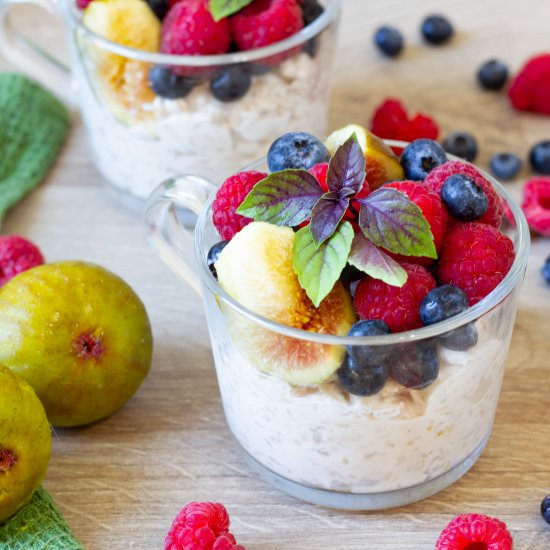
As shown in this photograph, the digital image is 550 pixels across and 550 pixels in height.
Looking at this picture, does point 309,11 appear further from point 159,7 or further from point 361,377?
point 361,377

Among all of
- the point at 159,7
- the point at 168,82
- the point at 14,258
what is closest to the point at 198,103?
the point at 168,82

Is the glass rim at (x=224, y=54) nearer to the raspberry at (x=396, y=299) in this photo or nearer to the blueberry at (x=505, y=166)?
the blueberry at (x=505, y=166)

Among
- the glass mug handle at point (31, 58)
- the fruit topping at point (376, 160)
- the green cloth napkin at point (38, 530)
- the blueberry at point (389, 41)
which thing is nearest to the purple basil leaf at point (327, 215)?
the fruit topping at point (376, 160)

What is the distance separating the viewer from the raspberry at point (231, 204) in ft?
3.77

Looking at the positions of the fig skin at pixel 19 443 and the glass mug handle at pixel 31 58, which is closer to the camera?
the fig skin at pixel 19 443

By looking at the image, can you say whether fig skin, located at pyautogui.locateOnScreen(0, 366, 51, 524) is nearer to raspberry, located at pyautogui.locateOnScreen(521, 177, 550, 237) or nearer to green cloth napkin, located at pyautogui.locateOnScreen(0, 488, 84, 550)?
green cloth napkin, located at pyautogui.locateOnScreen(0, 488, 84, 550)

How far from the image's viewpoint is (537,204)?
1592 mm

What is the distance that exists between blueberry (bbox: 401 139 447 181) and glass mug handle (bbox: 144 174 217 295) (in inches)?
9.4

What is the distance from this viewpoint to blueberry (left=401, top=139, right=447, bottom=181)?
1.21m

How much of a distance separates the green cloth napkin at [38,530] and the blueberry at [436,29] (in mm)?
1222

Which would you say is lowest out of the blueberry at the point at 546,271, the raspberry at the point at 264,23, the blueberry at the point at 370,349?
the blueberry at the point at 546,271

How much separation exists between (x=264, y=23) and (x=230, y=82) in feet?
0.33

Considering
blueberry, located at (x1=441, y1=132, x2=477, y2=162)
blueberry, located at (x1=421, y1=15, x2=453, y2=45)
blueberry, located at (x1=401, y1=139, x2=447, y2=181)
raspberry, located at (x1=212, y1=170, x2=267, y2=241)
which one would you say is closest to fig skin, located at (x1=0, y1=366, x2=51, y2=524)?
raspberry, located at (x1=212, y1=170, x2=267, y2=241)

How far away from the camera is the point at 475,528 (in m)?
1.08
